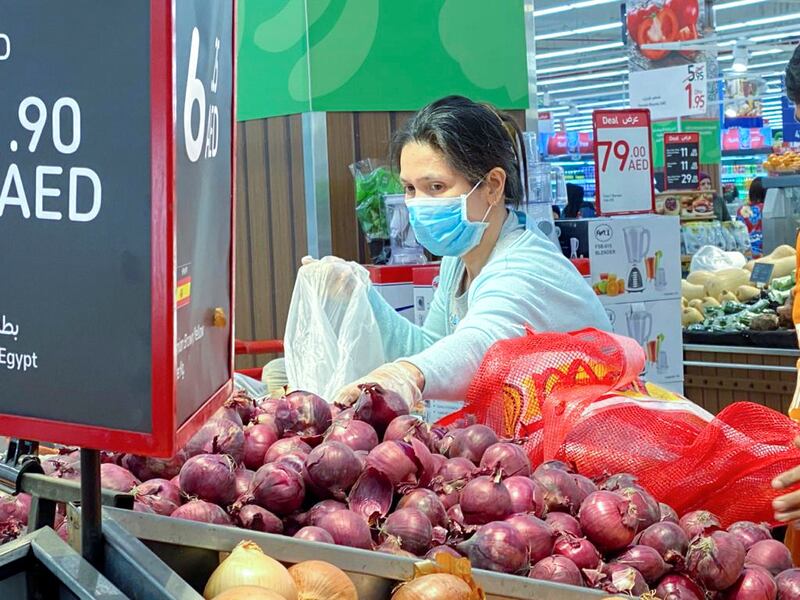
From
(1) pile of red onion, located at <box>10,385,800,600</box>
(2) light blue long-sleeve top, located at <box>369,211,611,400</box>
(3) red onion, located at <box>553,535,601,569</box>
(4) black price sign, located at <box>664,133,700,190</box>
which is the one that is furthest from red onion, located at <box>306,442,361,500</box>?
(4) black price sign, located at <box>664,133,700,190</box>

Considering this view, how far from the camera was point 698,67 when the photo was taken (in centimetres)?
910

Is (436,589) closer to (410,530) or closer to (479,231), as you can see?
(410,530)

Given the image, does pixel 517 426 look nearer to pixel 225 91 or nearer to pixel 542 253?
pixel 542 253

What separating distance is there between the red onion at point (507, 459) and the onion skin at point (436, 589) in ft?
1.54

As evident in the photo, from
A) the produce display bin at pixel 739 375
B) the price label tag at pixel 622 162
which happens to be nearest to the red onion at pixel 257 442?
the price label tag at pixel 622 162

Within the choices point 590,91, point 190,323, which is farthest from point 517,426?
point 590,91

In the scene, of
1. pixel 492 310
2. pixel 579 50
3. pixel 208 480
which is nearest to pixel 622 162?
pixel 492 310

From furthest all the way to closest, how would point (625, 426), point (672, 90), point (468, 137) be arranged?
point (672, 90), point (468, 137), point (625, 426)

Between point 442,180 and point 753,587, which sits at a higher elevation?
point 442,180

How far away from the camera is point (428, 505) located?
1.46 m

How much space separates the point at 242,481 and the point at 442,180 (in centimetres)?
184

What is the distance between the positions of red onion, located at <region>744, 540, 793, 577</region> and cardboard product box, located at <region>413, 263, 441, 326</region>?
2.59 meters

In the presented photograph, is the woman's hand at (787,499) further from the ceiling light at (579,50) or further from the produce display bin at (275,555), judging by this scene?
the ceiling light at (579,50)

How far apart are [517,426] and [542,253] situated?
3.20ft
